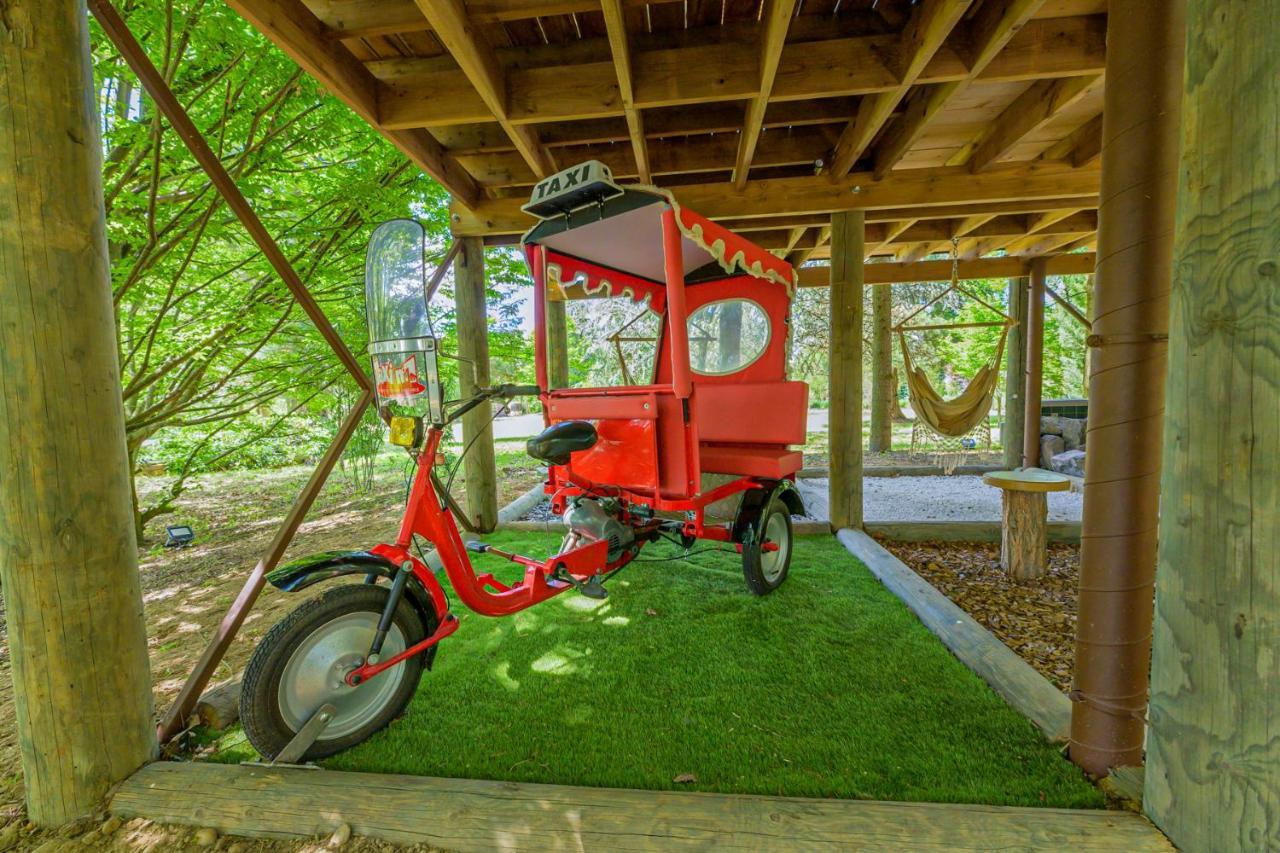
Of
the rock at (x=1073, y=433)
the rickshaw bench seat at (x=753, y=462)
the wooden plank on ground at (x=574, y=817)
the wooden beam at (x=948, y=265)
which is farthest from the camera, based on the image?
the rock at (x=1073, y=433)

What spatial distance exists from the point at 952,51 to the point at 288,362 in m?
4.95

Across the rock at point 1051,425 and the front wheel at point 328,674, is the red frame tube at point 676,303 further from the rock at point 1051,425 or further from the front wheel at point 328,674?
the rock at point 1051,425

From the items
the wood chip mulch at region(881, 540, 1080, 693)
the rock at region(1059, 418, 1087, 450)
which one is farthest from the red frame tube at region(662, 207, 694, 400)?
the rock at region(1059, 418, 1087, 450)

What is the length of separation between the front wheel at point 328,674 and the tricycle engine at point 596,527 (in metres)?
0.92

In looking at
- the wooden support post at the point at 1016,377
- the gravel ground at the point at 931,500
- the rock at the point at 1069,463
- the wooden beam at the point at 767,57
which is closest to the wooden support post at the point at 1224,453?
the wooden beam at the point at 767,57

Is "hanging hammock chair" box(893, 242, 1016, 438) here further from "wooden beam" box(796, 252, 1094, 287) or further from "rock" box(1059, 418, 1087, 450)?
"rock" box(1059, 418, 1087, 450)

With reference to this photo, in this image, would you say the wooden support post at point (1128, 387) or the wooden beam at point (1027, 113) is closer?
the wooden support post at point (1128, 387)

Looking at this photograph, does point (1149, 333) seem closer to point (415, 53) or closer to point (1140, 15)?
point (1140, 15)

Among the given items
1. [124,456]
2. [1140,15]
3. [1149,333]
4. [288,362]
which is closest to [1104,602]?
[1149,333]

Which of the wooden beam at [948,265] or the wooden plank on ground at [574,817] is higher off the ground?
the wooden beam at [948,265]

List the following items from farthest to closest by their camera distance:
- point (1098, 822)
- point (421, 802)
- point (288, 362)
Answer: point (288, 362), point (421, 802), point (1098, 822)

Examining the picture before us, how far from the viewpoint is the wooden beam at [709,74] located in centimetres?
245

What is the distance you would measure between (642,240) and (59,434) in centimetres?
236

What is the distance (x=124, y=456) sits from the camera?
138cm
